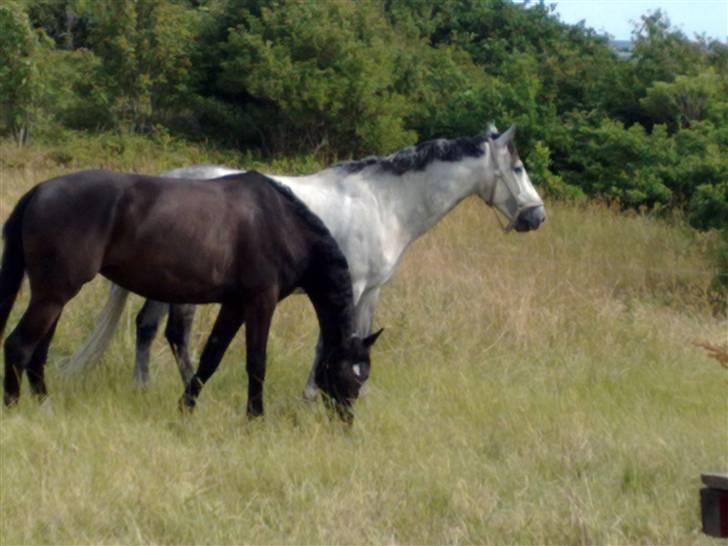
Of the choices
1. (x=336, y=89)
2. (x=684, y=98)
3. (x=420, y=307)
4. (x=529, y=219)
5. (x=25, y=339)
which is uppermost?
(x=529, y=219)

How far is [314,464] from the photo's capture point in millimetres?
7035

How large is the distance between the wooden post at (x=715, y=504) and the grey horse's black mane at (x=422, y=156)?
18.5 ft

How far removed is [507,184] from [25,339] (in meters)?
3.61

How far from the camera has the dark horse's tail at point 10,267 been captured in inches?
319

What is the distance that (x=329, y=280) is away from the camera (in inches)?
335

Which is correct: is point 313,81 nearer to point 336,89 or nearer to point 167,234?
point 336,89

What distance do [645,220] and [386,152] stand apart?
500 centimetres

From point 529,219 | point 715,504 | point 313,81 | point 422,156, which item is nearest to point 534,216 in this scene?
point 529,219

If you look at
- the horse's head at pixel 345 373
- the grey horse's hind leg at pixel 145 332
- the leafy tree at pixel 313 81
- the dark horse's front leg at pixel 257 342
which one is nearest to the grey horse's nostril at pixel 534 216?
the horse's head at pixel 345 373

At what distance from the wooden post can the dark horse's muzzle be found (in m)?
5.78

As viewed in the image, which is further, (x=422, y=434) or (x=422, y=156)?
(x=422, y=156)

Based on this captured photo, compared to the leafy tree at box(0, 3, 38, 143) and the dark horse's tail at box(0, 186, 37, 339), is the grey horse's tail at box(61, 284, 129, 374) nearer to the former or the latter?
the dark horse's tail at box(0, 186, 37, 339)

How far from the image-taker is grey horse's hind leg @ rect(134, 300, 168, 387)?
938 cm

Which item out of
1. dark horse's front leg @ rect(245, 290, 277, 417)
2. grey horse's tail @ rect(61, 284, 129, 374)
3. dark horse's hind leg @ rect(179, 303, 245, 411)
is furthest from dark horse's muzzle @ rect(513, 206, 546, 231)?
grey horse's tail @ rect(61, 284, 129, 374)
